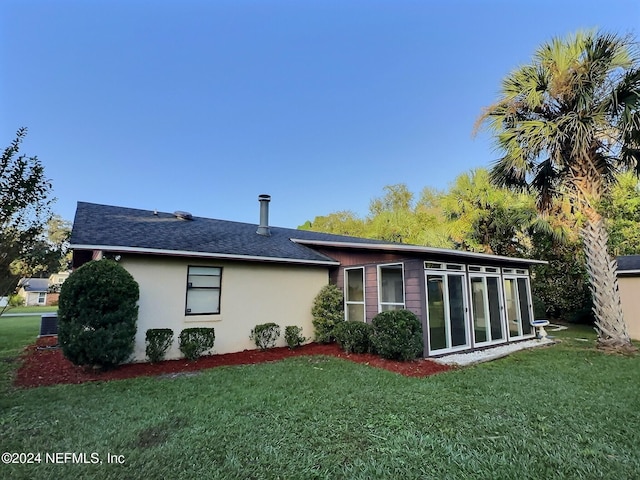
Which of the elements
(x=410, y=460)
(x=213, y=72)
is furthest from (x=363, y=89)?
(x=410, y=460)

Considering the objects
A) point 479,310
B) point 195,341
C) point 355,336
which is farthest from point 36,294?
point 479,310

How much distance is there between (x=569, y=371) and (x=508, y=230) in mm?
10315

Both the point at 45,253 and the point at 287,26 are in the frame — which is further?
the point at 287,26

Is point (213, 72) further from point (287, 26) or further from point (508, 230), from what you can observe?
point (508, 230)

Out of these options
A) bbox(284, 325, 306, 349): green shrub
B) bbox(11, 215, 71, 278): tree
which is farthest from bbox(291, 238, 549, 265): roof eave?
bbox(11, 215, 71, 278): tree

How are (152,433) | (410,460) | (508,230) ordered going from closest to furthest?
(410,460), (152,433), (508,230)

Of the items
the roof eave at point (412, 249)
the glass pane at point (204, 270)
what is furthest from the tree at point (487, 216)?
the glass pane at point (204, 270)

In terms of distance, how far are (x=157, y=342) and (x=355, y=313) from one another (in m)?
5.31

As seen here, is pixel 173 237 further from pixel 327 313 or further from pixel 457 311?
pixel 457 311

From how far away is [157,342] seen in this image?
7.29m

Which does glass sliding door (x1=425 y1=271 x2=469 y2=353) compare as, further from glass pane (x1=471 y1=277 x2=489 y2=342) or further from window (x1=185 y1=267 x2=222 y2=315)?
window (x1=185 y1=267 x2=222 y2=315)

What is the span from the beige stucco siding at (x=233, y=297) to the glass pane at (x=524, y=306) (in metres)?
6.59

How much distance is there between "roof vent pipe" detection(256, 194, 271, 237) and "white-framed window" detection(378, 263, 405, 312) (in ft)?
16.6

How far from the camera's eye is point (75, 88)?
1105 centimetres
